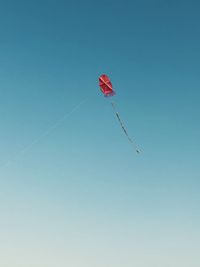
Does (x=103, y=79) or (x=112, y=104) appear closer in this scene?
(x=112, y=104)

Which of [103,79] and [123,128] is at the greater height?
[103,79]

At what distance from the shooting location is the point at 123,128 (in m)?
32.8

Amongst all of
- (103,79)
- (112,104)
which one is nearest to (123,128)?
(112,104)

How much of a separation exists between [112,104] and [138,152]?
5756 mm

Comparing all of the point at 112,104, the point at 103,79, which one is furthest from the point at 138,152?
the point at 103,79

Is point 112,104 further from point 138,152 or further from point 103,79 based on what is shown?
point 103,79

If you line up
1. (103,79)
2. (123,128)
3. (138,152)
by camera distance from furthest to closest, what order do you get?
(103,79), (123,128), (138,152)

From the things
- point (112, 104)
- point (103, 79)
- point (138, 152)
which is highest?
point (103, 79)

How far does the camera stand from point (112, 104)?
1133 inches

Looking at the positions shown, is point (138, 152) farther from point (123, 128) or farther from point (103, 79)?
point (103, 79)

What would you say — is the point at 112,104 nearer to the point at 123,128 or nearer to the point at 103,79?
the point at 123,128

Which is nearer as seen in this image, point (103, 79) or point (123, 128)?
point (123, 128)

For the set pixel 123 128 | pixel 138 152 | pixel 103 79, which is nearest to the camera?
pixel 138 152

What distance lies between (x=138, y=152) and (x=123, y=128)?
5.88 meters
